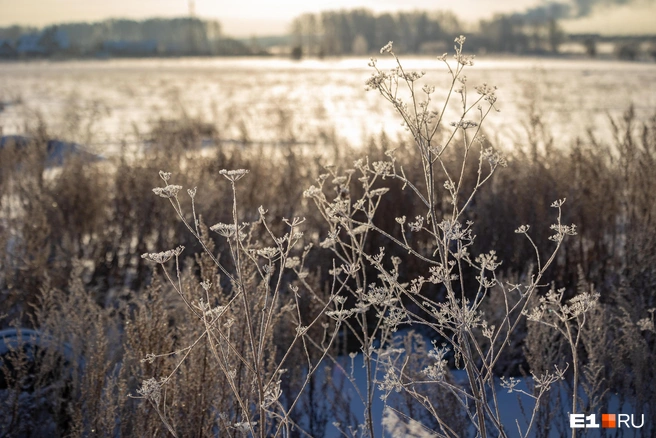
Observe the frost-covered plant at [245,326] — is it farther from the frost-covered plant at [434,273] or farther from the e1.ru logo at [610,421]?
the e1.ru logo at [610,421]

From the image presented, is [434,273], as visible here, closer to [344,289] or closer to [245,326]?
[245,326]

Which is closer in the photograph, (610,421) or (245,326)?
(245,326)

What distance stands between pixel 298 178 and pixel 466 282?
1.88 m

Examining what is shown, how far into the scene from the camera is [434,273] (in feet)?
5.90

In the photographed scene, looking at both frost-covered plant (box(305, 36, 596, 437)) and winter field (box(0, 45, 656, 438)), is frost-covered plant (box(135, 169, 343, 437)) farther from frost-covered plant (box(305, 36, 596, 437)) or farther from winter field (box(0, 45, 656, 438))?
frost-covered plant (box(305, 36, 596, 437))

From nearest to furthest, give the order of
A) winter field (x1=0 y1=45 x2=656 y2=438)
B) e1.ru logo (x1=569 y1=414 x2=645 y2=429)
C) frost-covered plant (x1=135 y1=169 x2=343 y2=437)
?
1. frost-covered plant (x1=135 y1=169 x2=343 y2=437)
2. winter field (x1=0 y1=45 x2=656 y2=438)
3. e1.ru logo (x1=569 y1=414 x2=645 y2=429)

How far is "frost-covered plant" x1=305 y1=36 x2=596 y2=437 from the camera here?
171 centimetres

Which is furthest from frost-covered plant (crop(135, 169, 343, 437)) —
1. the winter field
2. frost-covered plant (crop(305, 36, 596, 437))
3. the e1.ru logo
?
the e1.ru logo

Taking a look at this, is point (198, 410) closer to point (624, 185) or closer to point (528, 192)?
point (528, 192)

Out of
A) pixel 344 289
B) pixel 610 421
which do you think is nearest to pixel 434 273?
pixel 610 421

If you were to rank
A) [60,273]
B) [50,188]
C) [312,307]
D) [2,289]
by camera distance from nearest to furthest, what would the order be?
[312,307]
[2,289]
[60,273]
[50,188]

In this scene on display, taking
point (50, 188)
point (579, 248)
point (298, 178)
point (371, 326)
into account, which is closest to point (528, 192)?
→ point (579, 248)

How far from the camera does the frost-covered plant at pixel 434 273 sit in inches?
67.2

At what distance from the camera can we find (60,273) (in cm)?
421
